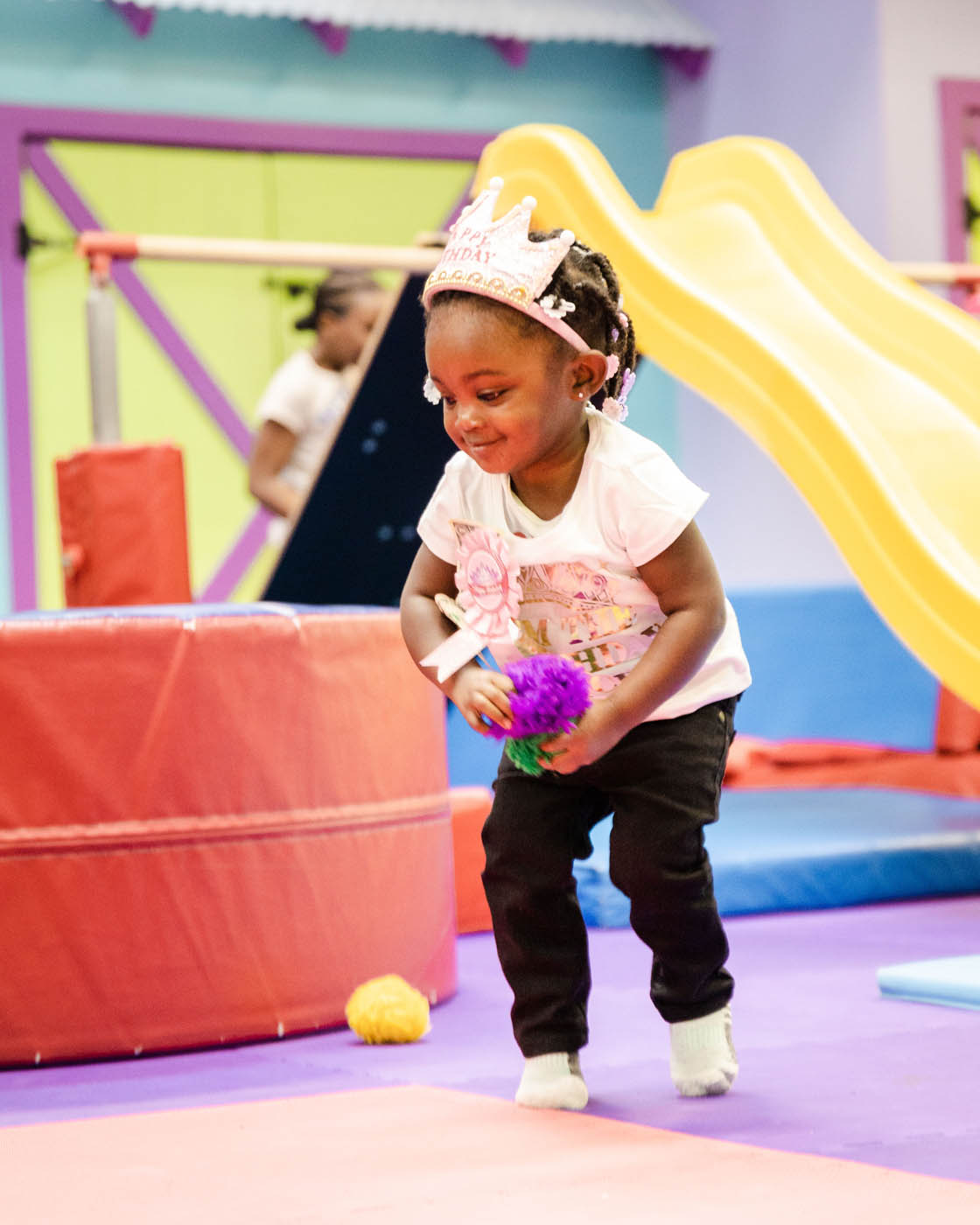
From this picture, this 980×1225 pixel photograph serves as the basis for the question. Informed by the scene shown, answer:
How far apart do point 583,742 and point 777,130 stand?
18.9 ft

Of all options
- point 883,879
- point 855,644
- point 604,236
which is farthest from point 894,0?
point 883,879

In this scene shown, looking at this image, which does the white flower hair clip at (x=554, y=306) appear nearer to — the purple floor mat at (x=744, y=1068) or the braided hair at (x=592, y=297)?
the braided hair at (x=592, y=297)

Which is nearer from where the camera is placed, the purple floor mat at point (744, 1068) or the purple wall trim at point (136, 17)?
the purple floor mat at point (744, 1068)

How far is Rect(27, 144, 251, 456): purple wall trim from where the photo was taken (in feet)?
21.5

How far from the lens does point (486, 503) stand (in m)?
1.91

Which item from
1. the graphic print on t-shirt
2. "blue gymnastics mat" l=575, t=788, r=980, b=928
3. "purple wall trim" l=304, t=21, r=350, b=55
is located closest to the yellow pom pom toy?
the graphic print on t-shirt

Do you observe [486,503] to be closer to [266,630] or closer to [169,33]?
[266,630]

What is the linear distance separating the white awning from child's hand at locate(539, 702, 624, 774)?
16.9 feet

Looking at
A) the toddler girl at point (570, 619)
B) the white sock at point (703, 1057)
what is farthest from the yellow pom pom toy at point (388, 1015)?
the white sock at point (703, 1057)

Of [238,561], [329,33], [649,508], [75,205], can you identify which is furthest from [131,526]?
[329,33]

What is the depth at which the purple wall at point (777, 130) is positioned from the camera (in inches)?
259

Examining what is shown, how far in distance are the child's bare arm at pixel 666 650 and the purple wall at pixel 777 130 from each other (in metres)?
4.50

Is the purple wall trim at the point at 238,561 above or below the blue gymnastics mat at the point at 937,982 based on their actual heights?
above

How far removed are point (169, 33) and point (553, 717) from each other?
5651mm
